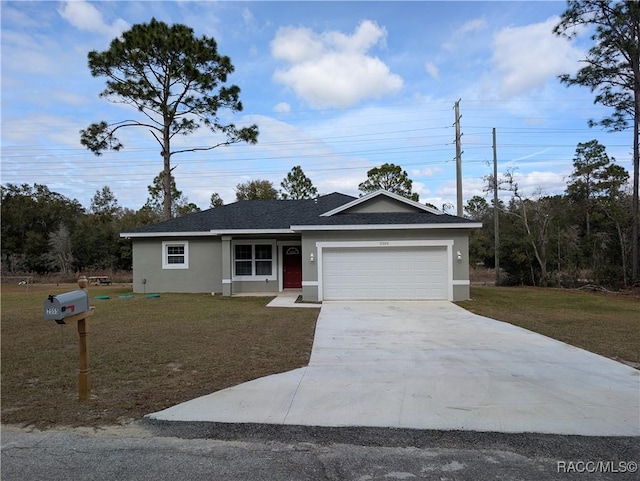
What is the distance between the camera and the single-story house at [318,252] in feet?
48.9

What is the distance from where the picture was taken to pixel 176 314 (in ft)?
39.1

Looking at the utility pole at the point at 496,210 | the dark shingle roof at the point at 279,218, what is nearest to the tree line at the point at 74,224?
the utility pole at the point at 496,210

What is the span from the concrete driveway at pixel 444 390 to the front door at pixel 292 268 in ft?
32.9

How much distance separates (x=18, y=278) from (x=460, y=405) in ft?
120

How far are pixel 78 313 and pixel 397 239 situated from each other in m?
11.5

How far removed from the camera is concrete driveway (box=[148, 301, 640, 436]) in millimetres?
4363

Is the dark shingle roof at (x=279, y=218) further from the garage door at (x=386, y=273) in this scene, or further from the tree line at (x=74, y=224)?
the tree line at (x=74, y=224)

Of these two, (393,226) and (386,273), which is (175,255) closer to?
(386,273)

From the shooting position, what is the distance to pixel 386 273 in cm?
1498

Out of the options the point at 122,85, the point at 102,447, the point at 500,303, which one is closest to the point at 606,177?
the point at 500,303

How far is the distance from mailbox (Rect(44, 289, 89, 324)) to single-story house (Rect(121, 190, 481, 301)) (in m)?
10.4

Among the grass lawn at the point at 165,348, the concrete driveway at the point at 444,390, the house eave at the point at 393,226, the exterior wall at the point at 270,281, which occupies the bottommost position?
the concrete driveway at the point at 444,390

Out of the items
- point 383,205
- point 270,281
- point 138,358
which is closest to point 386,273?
point 383,205

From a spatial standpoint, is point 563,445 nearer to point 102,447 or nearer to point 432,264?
point 102,447
